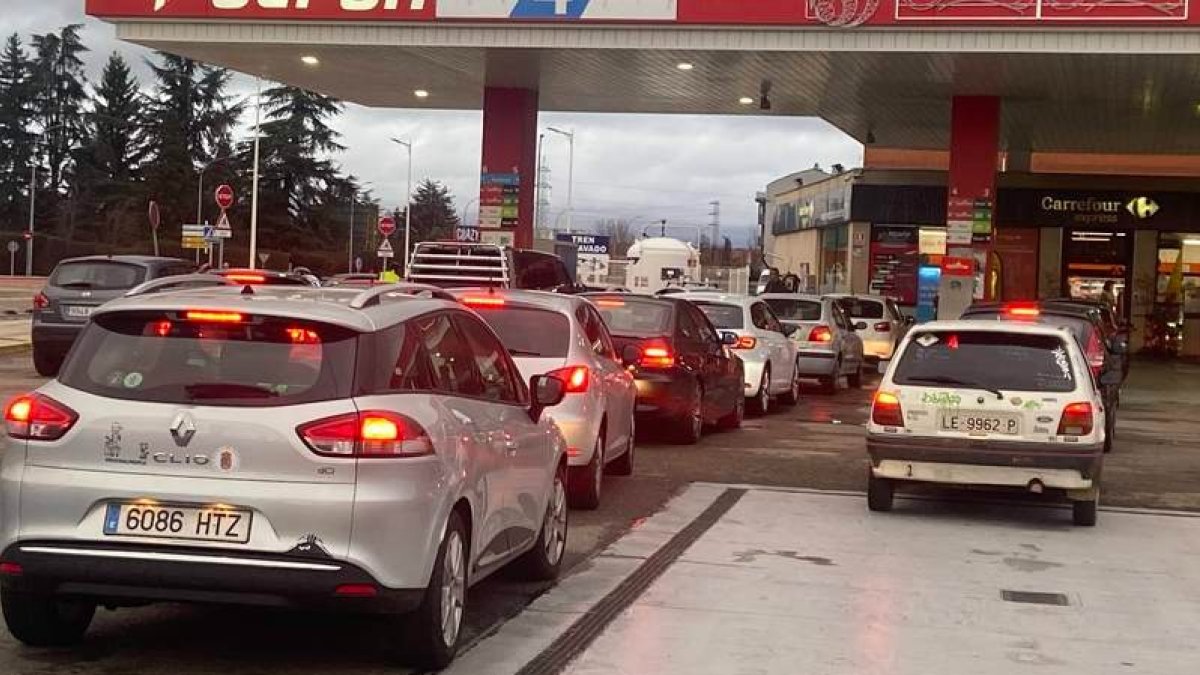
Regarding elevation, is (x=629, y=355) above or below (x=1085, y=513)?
above

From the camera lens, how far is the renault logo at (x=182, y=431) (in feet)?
17.4

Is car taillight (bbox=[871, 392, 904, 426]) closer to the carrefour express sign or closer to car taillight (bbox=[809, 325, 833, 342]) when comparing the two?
car taillight (bbox=[809, 325, 833, 342])

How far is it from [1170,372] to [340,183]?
235 ft

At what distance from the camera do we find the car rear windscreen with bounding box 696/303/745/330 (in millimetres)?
18188

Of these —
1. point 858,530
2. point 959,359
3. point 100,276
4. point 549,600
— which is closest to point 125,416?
point 549,600

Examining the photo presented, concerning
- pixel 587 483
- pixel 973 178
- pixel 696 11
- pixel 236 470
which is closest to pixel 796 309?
pixel 696 11

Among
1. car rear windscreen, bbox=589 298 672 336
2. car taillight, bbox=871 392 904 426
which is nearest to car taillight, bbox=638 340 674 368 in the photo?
car rear windscreen, bbox=589 298 672 336

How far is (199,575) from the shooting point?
5219mm

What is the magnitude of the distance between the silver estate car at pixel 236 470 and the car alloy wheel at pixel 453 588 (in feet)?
0.06

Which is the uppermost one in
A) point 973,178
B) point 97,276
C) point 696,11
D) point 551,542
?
point 696,11

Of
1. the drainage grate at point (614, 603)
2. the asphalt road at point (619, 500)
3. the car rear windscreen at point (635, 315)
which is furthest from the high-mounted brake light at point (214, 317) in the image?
the car rear windscreen at point (635, 315)

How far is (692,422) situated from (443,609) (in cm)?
887

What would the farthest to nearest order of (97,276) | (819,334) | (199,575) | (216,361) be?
(819,334) → (97,276) → (216,361) → (199,575)

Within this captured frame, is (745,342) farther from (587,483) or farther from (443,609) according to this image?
(443,609)
